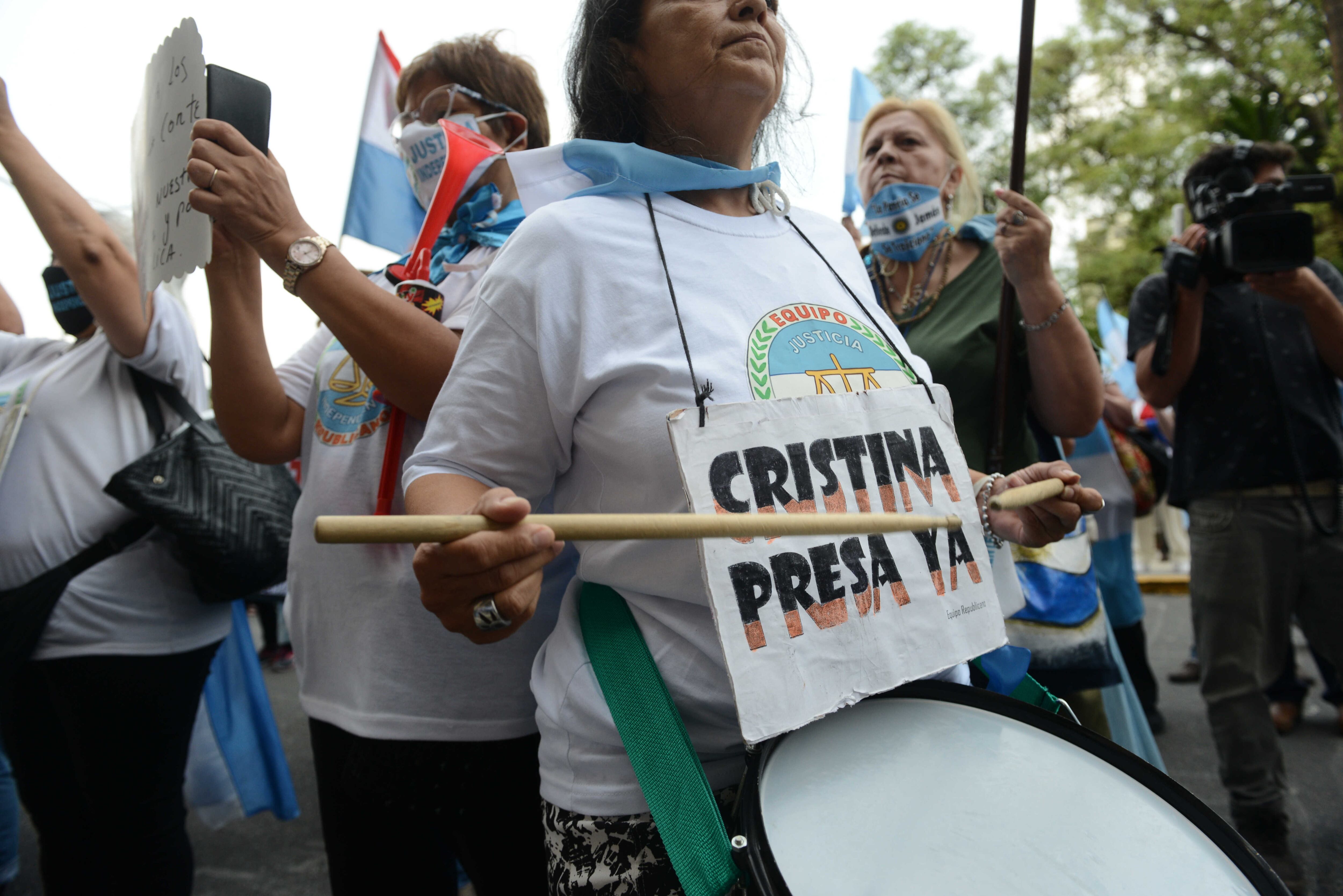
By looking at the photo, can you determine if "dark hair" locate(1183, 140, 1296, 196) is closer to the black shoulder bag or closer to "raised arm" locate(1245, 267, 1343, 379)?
"raised arm" locate(1245, 267, 1343, 379)

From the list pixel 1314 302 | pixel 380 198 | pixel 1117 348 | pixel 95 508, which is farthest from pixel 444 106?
pixel 1117 348

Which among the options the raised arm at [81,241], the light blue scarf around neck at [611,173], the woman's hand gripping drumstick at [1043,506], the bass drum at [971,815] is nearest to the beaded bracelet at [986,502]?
the woman's hand gripping drumstick at [1043,506]

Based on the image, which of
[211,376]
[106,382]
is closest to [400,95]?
[211,376]

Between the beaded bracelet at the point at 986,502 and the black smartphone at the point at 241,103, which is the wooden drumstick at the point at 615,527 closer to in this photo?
the beaded bracelet at the point at 986,502

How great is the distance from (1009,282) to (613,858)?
1369 millimetres

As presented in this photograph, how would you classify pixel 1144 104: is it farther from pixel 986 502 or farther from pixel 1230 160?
pixel 986 502

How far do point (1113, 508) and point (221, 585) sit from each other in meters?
3.29

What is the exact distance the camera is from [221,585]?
198 cm

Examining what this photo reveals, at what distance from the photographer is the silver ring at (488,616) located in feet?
2.68

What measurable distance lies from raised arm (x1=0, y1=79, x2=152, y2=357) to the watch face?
2.78ft

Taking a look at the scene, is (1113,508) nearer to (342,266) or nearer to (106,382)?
(342,266)

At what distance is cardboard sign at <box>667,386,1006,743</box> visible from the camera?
88 centimetres

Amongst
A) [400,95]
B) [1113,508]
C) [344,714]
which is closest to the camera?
[344,714]

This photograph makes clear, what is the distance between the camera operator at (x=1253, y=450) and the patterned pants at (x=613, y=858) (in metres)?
2.28
